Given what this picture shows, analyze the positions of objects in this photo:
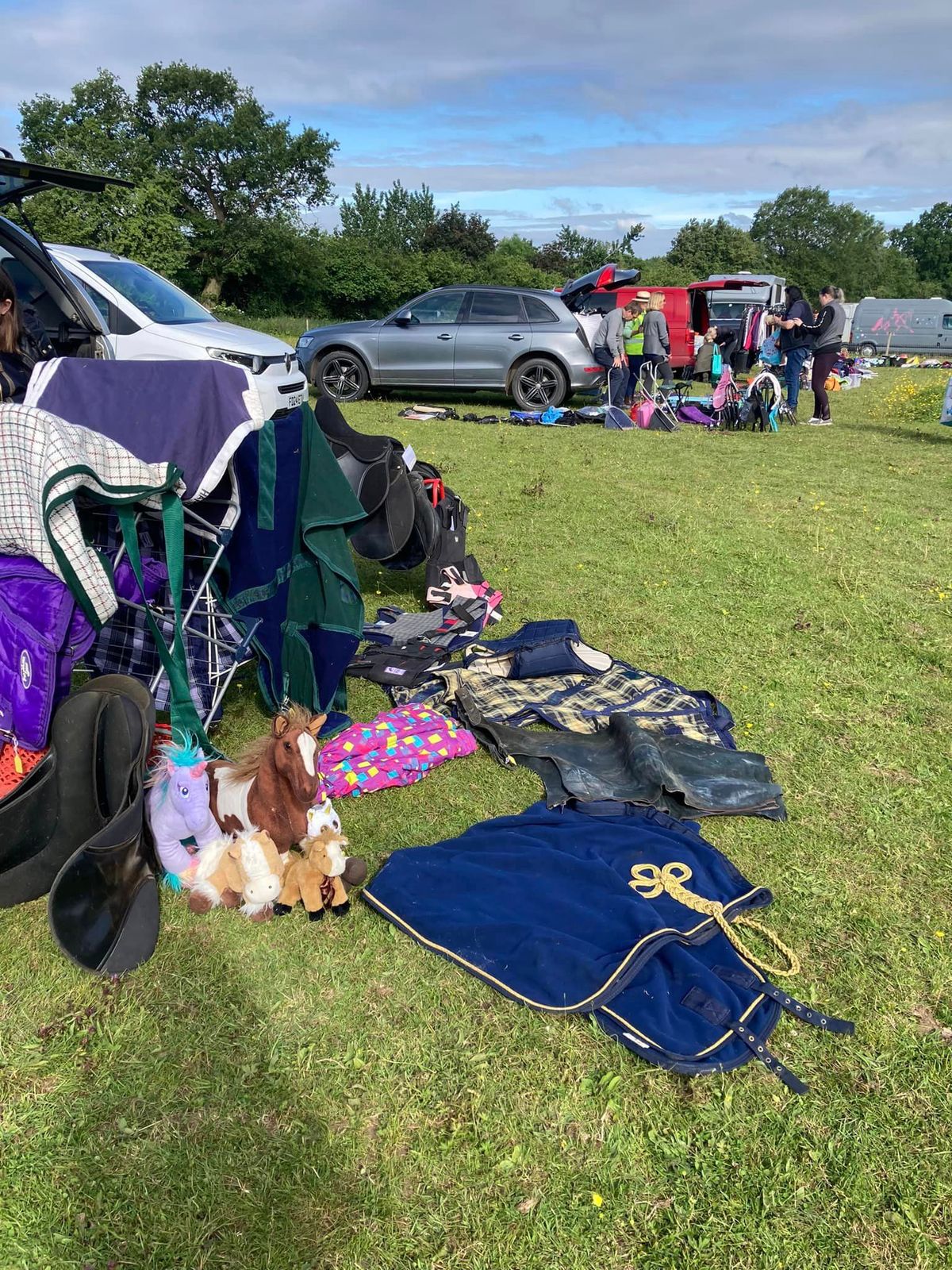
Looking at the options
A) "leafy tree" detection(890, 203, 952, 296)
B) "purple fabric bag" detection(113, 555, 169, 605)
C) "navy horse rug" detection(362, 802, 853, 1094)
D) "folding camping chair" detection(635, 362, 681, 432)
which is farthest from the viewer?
"leafy tree" detection(890, 203, 952, 296)

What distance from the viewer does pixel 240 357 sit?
8.41m

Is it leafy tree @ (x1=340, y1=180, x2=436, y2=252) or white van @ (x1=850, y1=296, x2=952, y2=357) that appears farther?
leafy tree @ (x1=340, y1=180, x2=436, y2=252)

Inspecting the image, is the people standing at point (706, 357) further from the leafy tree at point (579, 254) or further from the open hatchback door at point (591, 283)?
the leafy tree at point (579, 254)

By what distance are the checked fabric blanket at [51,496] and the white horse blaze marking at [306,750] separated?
0.71m

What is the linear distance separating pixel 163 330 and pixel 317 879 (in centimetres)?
708

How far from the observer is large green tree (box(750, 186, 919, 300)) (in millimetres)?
69188

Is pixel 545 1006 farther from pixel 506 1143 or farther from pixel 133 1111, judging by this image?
pixel 133 1111

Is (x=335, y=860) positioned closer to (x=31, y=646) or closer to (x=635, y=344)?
(x=31, y=646)

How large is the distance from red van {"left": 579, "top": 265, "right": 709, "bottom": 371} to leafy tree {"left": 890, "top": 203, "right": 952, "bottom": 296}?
7616 cm

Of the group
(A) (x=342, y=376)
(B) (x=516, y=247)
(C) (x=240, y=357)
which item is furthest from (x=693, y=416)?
(B) (x=516, y=247)

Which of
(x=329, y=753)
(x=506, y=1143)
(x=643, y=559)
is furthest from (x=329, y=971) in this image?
(x=643, y=559)

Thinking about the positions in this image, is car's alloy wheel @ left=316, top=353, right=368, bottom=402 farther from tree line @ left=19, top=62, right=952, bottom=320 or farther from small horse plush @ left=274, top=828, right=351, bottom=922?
tree line @ left=19, top=62, right=952, bottom=320

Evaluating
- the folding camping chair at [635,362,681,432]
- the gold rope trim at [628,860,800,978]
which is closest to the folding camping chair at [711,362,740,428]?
the folding camping chair at [635,362,681,432]

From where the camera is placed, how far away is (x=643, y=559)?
20.0 feet
